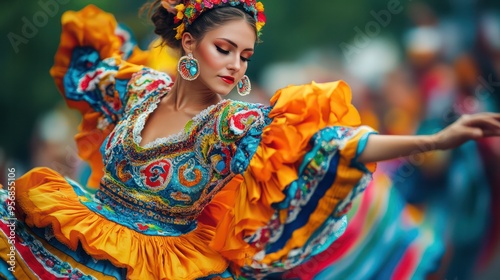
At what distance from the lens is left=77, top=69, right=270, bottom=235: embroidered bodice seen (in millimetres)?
1526

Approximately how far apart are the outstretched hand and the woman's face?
0.53 m

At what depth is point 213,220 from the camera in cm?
175

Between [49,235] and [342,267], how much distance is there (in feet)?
3.28

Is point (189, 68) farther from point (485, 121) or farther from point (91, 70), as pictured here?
point (485, 121)

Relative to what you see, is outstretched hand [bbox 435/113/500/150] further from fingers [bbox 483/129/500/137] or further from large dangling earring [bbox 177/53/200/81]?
large dangling earring [bbox 177/53/200/81]

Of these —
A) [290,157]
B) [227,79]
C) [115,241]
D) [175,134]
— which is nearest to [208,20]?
[227,79]

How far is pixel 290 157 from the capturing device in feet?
4.60

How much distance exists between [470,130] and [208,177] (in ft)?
2.11

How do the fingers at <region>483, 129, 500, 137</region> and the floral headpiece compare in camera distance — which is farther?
the floral headpiece

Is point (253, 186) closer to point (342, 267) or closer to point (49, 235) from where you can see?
point (49, 235)

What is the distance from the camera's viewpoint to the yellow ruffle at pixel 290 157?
1.40 m

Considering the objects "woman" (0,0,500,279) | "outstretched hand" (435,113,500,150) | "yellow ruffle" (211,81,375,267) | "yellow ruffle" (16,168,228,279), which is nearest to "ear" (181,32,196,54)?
"woman" (0,0,500,279)

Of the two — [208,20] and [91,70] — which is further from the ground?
[208,20]

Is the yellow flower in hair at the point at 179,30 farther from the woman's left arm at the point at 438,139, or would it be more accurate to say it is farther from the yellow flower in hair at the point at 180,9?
the woman's left arm at the point at 438,139
